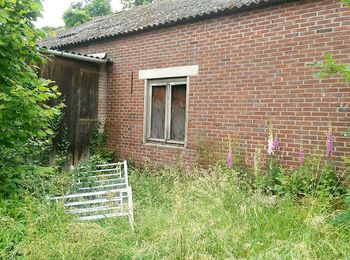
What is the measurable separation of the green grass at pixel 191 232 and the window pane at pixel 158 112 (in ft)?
13.1

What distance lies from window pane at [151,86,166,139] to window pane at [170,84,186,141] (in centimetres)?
30

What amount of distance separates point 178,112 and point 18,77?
4426 mm

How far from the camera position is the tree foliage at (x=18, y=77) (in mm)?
4062

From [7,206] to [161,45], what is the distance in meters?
5.37

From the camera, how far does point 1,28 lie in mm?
4082

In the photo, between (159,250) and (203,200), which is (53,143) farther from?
(159,250)

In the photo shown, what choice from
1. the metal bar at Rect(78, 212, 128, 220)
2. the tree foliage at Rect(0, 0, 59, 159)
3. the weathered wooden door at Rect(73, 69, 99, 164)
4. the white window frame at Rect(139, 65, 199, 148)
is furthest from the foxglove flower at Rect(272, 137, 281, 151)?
the weathered wooden door at Rect(73, 69, 99, 164)

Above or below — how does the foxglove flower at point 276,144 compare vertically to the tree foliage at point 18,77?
below

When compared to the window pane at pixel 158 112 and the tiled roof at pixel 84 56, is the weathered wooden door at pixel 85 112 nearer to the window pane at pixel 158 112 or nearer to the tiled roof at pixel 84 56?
the tiled roof at pixel 84 56

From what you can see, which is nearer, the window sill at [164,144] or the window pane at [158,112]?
the window sill at [164,144]

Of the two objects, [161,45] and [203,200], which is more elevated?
[161,45]

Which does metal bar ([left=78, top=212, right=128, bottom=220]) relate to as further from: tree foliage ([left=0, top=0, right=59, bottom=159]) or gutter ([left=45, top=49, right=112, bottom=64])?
gutter ([left=45, top=49, right=112, bottom=64])

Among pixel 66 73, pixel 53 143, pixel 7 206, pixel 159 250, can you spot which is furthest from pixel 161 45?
Answer: pixel 159 250

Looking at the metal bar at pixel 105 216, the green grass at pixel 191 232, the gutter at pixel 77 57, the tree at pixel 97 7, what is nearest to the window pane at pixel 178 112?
the gutter at pixel 77 57
